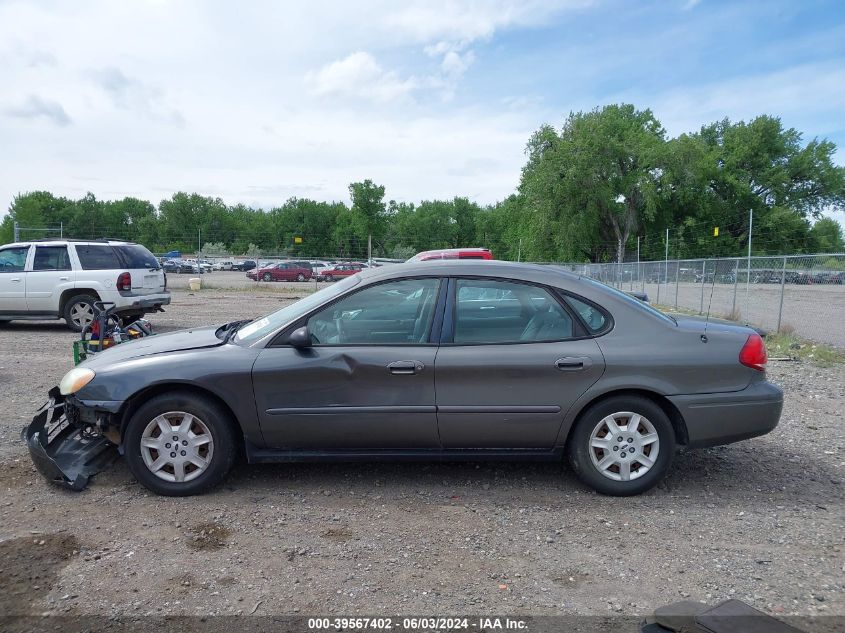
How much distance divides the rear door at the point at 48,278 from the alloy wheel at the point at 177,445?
930 centimetres

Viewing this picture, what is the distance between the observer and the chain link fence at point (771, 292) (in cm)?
1176

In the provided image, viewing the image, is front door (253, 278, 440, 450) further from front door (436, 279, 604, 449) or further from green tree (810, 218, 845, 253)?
green tree (810, 218, 845, 253)

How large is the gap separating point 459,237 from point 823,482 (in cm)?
9365

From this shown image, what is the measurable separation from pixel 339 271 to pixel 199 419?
4117 cm

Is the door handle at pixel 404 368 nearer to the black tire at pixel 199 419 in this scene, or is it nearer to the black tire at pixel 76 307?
the black tire at pixel 199 419

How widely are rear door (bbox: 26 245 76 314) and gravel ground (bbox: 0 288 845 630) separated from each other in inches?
310

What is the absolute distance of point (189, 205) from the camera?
9238 cm

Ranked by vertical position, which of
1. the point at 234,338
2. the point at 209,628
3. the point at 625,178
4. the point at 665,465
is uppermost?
the point at 625,178

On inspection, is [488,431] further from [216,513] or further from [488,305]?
[216,513]

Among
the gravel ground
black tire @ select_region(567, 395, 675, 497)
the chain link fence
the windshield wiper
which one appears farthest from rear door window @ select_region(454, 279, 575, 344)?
the chain link fence

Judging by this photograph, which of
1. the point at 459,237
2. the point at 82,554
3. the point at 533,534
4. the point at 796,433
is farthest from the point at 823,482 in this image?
the point at 459,237

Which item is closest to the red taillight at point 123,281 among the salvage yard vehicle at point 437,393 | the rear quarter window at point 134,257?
the rear quarter window at point 134,257

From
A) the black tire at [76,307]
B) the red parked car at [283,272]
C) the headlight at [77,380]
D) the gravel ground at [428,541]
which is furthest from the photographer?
the red parked car at [283,272]

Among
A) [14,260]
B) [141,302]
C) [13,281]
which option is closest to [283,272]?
[14,260]
